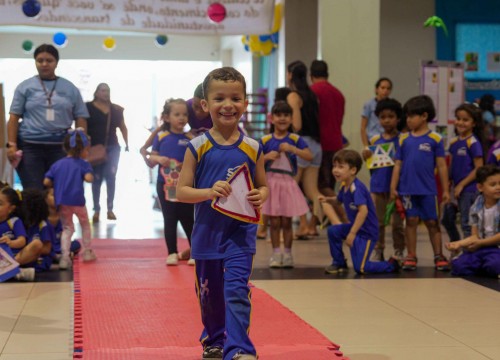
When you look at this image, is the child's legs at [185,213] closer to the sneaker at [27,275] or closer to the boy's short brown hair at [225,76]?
the sneaker at [27,275]

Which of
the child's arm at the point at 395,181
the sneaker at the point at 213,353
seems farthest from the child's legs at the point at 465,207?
the sneaker at the point at 213,353

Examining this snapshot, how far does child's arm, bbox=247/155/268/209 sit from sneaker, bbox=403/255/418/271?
3545 millimetres

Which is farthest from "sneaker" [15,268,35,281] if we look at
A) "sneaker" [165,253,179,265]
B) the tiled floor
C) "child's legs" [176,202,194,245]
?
"child's legs" [176,202,194,245]

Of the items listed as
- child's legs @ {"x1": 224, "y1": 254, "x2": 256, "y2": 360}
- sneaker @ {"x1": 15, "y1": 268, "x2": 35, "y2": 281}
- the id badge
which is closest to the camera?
child's legs @ {"x1": 224, "y1": 254, "x2": 256, "y2": 360}

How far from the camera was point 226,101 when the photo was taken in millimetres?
4020

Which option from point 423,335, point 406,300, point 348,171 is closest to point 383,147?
point 348,171

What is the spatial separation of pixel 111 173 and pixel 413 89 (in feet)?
17.1

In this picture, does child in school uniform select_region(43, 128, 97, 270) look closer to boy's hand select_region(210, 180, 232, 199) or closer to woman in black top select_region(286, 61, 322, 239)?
woman in black top select_region(286, 61, 322, 239)

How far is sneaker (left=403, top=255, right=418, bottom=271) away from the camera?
746 centimetres

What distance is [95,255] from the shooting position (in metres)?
8.08

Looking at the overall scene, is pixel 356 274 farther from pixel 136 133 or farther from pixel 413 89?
pixel 136 133

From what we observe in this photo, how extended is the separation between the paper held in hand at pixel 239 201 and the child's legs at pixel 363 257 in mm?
3210

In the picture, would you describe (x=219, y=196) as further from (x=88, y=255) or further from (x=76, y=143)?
(x=88, y=255)

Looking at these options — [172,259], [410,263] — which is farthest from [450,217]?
[172,259]
